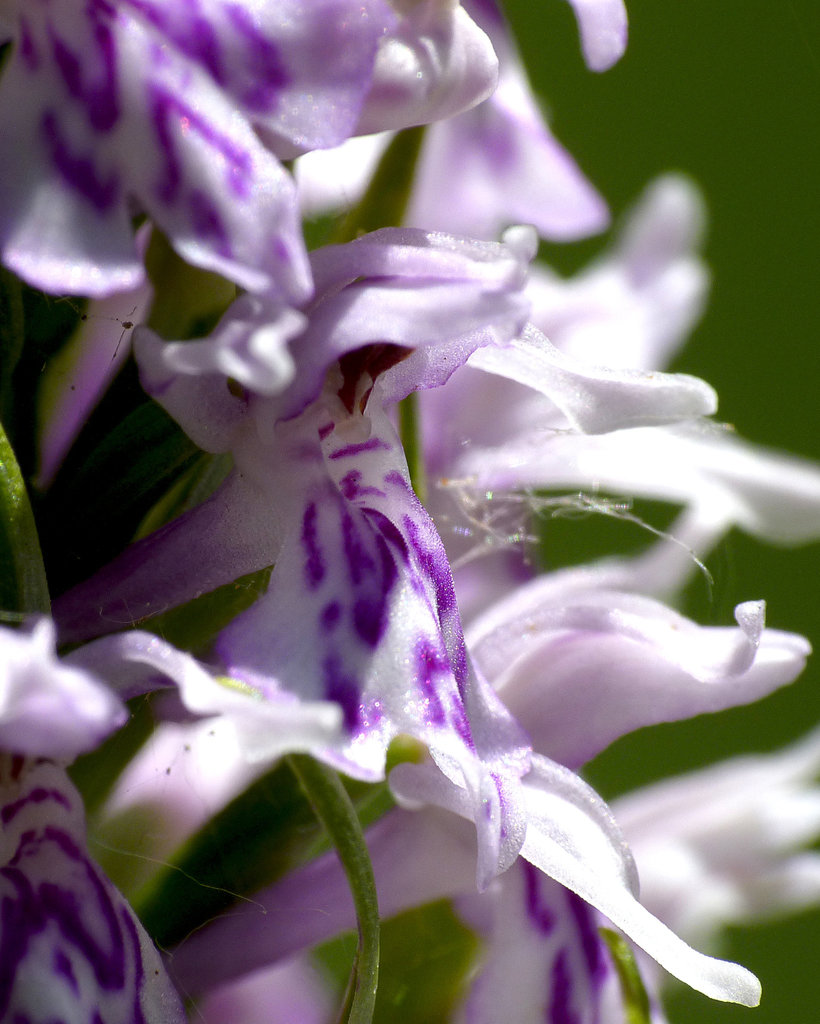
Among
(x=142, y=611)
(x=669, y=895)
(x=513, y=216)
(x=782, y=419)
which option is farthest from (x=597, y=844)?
(x=782, y=419)

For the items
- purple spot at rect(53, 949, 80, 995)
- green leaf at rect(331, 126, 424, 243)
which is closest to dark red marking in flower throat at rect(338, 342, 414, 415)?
green leaf at rect(331, 126, 424, 243)

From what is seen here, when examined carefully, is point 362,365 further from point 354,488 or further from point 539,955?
point 539,955

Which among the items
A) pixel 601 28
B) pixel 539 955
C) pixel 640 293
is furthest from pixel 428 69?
pixel 640 293

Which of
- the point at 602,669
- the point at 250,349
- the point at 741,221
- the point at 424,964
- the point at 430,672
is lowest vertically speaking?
the point at 741,221

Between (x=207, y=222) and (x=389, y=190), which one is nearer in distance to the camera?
(x=207, y=222)

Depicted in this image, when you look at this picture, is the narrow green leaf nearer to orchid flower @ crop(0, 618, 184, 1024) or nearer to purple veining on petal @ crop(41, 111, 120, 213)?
orchid flower @ crop(0, 618, 184, 1024)

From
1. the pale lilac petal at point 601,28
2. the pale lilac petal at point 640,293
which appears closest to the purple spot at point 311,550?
the pale lilac petal at point 601,28

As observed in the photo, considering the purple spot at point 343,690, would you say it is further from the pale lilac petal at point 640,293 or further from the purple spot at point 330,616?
the pale lilac petal at point 640,293

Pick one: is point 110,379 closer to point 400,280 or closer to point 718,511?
point 400,280
